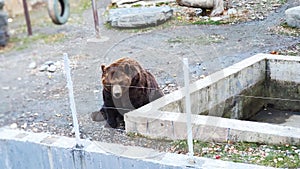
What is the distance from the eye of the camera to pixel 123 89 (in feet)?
13.6

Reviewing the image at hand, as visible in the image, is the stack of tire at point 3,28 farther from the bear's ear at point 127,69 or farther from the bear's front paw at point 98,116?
the bear's front paw at point 98,116

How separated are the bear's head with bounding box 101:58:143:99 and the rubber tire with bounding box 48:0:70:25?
169 centimetres

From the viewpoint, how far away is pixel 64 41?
7.88 metres

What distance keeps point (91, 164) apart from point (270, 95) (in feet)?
8.07

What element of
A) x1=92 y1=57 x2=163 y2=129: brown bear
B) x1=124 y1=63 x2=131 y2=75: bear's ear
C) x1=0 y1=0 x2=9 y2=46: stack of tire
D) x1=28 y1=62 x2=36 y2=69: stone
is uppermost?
x1=0 y1=0 x2=9 y2=46: stack of tire

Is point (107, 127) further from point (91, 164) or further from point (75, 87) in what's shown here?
point (75, 87)

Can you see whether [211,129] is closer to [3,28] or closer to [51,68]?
[3,28]

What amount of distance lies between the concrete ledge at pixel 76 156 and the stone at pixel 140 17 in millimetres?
4768

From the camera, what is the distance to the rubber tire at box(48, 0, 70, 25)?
6.96 ft

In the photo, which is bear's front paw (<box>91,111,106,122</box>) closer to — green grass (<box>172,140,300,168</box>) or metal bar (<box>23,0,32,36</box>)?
green grass (<box>172,140,300,168</box>)

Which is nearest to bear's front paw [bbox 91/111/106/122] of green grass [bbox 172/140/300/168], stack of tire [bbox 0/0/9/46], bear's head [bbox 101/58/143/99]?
bear's head [bbox 101/58/143/99]

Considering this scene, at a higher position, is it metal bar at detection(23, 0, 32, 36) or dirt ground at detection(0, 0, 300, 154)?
metal bar at detection(23, 0, 32, 36)

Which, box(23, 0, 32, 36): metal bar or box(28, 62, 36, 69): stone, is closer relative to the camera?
box(23, 0, 32, 36): metal bar

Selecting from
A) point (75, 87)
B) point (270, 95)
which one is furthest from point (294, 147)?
point (75, 87)
